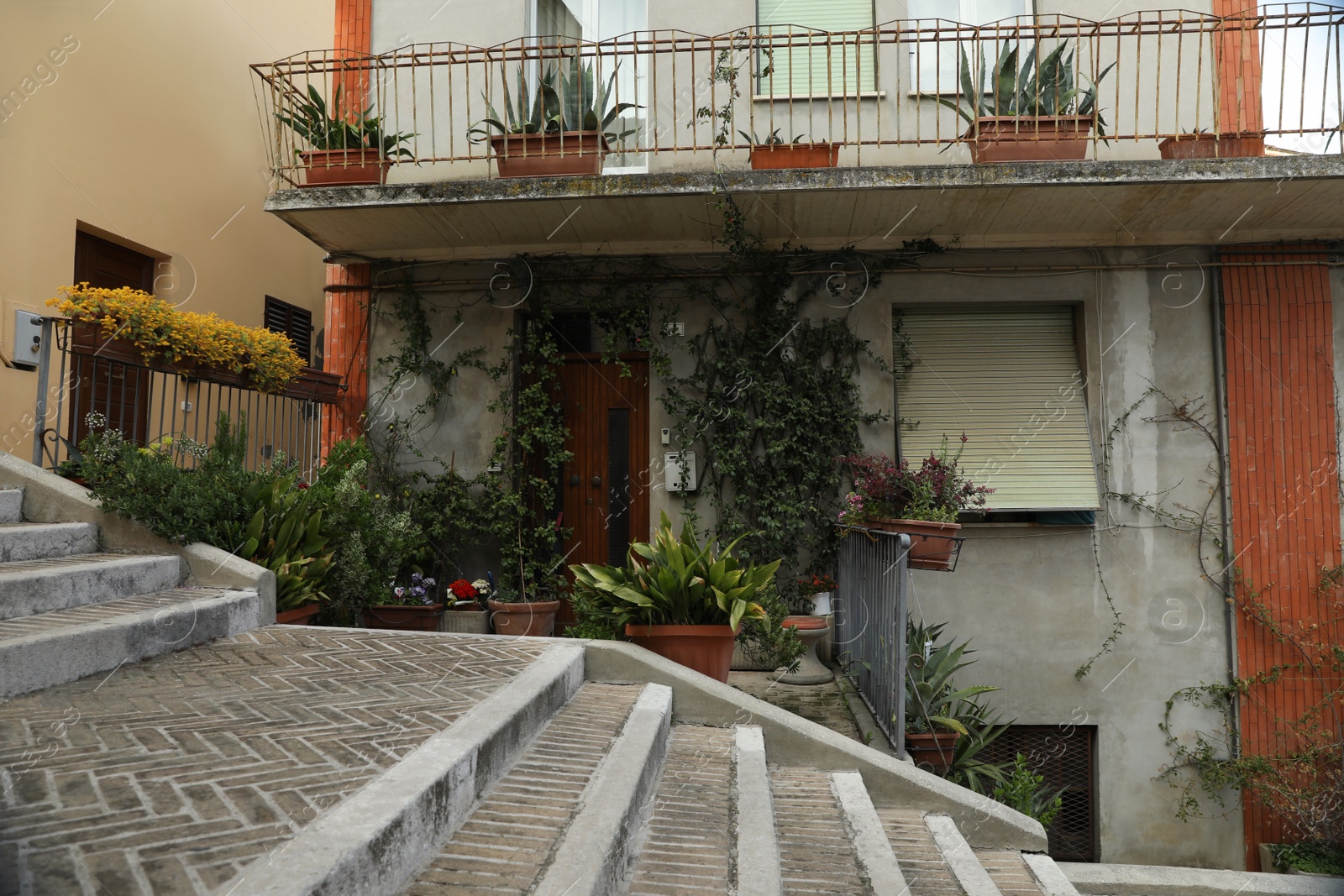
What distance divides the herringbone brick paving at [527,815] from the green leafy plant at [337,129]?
5.34 m

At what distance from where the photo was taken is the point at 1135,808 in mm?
7207

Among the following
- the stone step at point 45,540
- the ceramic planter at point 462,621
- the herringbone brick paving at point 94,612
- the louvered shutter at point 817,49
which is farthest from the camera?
the louvered shutter at point 817,49

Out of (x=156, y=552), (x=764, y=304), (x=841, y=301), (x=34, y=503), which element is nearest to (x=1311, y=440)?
(x=841, y=301)

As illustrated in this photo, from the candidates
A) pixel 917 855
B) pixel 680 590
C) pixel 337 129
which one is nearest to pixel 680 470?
pixel 680 590

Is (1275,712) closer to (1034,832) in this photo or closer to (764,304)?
(1034,832)

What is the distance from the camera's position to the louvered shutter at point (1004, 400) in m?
7.55

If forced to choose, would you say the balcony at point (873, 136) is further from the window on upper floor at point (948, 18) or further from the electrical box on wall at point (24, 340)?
the electrical box on wall at point (24, 340)

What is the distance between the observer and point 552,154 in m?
6.99

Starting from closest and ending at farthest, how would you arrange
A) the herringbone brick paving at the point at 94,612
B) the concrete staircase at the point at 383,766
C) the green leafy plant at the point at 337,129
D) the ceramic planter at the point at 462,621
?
the concrete staircase at the point at 383,766 → the herringbone brick paving at the point at 94,612 → the ceramic planter at the point at 462,621 → the green leafy plant at the point at 337,129

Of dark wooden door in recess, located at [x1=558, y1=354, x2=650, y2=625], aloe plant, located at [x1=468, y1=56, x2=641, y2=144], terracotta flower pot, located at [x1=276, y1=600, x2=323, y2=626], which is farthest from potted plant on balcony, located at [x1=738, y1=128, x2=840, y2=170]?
terracotta flower pot, located at [x1=276, y1=600, x2=323, y2=626]

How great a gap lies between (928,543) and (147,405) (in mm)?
5383

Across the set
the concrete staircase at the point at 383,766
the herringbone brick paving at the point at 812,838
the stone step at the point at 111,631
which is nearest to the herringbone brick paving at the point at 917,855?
the concrete staircase at the point at 383,766

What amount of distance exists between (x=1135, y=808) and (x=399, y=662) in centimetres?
633

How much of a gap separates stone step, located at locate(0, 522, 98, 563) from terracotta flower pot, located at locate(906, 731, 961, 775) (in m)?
4.94
